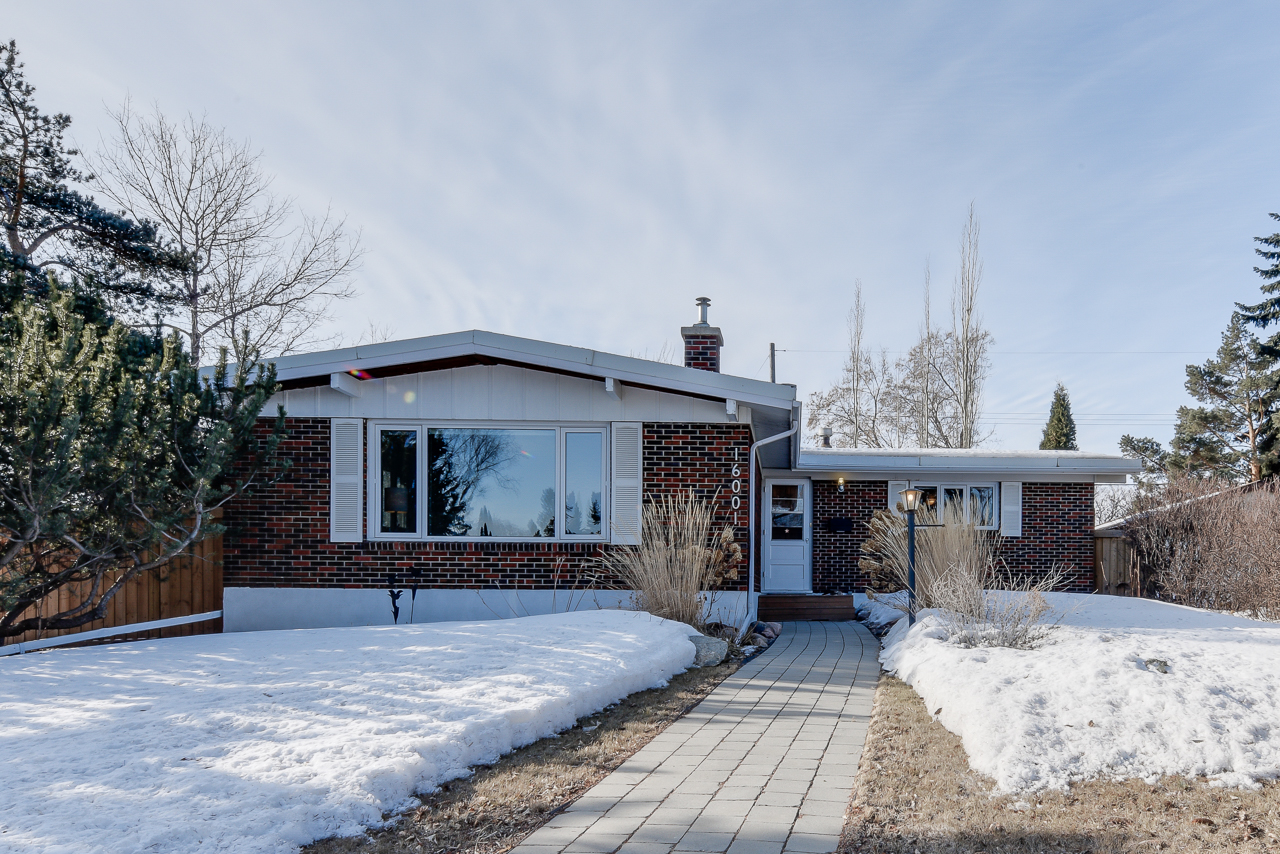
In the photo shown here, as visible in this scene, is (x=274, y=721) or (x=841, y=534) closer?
(x=274, y=721)

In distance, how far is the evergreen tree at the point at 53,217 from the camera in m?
12.0

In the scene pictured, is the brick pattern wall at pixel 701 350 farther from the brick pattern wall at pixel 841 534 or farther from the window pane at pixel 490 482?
the brick pattern wall at pixel 841 534

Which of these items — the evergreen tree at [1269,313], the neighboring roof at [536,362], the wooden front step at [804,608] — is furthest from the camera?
the evergreen tree at [1269,313]

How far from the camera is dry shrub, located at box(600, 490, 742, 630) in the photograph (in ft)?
23.1

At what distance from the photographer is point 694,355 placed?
30.8 feet

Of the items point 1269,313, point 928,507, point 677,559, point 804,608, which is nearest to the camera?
point 677,559

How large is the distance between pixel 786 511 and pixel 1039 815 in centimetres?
1022

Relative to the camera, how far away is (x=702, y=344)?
941cm

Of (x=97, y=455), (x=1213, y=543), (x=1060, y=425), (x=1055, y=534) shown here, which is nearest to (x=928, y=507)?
(x=1055, y=534)

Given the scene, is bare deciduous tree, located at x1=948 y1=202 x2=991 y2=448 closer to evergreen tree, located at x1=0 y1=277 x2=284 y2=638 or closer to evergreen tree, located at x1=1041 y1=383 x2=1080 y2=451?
evergreen tree, located at x1=1041 y1=383 x2=1080 y2=451

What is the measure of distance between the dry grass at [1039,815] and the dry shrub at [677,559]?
10.8ft

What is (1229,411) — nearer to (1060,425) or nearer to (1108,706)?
(1060,425)

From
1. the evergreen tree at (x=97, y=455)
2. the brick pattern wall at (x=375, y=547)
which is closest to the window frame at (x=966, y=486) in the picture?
the brick pattern wall at (x=375, y=547)

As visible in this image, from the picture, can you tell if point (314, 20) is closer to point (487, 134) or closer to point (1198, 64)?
point (487, 134)
